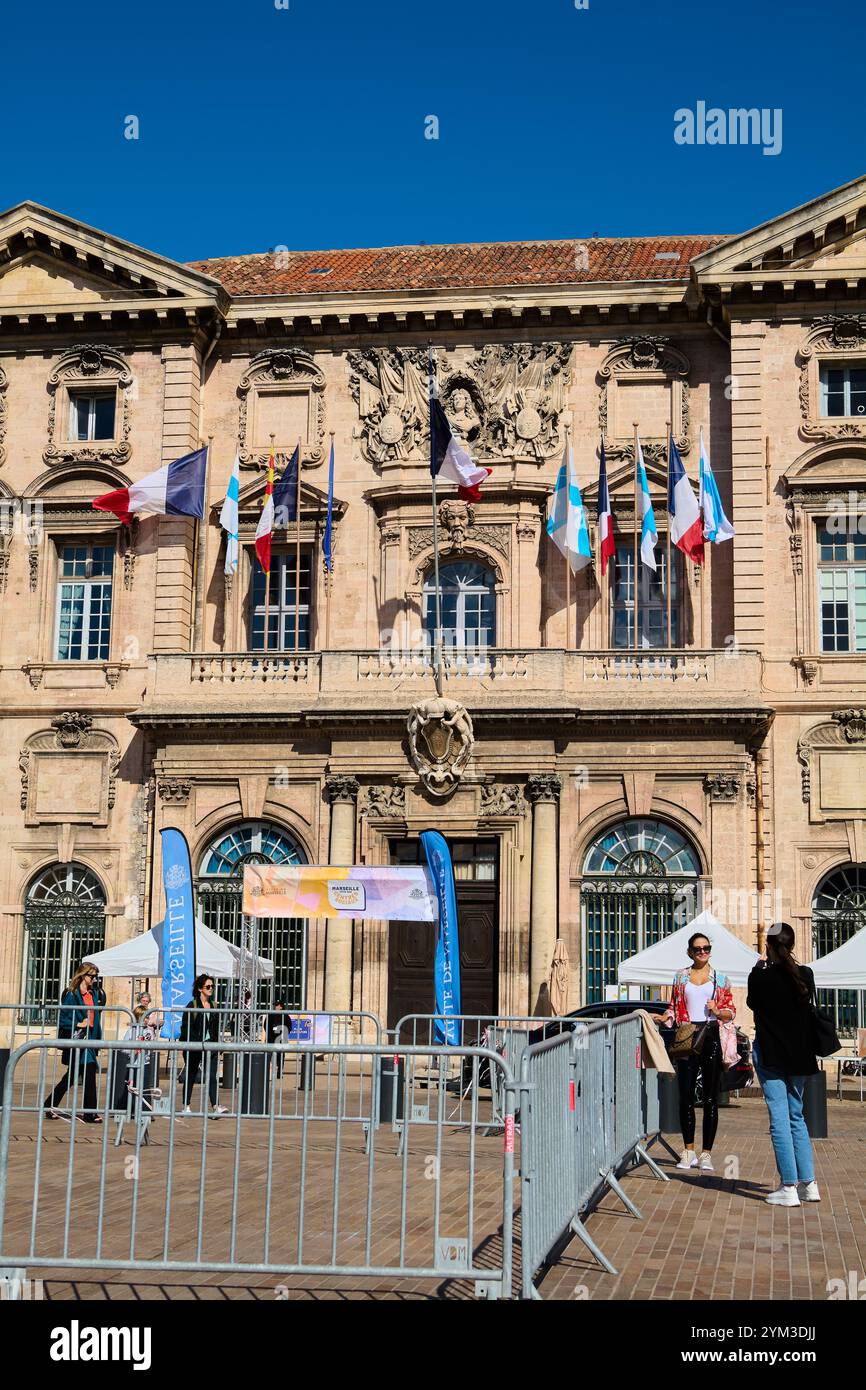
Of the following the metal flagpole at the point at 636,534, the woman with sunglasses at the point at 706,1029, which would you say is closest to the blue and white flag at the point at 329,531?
the metal flagpole at the point at 636,534

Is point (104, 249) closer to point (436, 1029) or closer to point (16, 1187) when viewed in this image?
point (436, 1029)

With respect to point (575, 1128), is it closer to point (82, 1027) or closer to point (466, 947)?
point (82, 1027)

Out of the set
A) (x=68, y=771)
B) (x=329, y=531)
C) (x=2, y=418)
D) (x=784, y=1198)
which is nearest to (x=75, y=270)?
(x=2, y=418)

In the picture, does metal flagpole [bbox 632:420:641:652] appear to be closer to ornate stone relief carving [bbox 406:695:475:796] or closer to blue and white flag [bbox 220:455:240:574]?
ornate stone relief carving [bbox 406:695:475:796]

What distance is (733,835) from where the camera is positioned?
93.8 feet

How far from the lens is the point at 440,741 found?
28.8 metres

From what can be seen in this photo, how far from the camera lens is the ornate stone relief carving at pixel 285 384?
31.9m

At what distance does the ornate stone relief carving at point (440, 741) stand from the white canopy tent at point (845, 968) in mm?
7122

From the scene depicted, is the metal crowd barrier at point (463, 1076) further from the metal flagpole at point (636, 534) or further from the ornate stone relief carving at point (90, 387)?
the ornate stone relief carving at point (90, 387)

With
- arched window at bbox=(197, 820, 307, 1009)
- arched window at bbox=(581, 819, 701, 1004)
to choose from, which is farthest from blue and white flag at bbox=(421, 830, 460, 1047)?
arched window at bbox=(197, 820, 307, 1009)

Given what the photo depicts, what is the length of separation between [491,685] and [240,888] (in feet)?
18.9

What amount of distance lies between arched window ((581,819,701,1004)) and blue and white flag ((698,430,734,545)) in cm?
501

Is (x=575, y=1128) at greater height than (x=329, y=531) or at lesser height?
lesser
